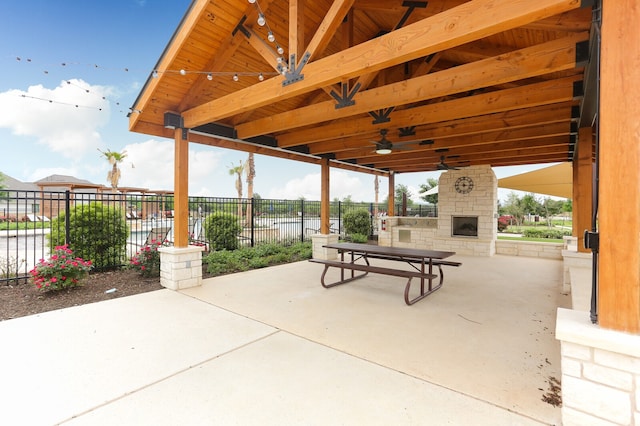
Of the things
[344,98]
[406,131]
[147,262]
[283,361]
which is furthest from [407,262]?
[147,262]

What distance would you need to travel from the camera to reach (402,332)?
10.3ft

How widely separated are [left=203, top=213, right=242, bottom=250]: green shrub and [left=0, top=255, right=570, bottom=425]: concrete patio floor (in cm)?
342

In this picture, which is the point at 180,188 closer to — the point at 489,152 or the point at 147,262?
the point at 147,262

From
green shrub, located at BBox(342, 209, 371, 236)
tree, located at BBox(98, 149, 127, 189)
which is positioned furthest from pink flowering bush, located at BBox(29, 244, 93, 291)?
tree, located at BBox(98, 149, 127, 189)

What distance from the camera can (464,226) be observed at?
9.03 meters

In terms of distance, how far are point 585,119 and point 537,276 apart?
3.17m

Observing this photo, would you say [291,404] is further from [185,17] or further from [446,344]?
[185,17]

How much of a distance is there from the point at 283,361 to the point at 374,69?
8.83 feet

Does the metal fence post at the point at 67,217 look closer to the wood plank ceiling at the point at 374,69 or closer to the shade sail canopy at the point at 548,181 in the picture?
the wood plank ceiling at the point at 374,69

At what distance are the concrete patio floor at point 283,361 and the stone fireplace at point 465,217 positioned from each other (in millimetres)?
4432

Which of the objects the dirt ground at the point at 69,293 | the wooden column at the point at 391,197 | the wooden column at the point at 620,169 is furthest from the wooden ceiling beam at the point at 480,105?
the wooden column at the point at 391,197

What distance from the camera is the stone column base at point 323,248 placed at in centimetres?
745

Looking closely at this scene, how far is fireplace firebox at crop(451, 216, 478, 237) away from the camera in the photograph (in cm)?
884

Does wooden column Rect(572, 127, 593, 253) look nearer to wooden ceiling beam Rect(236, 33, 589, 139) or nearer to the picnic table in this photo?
the picnic table
